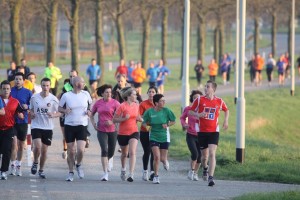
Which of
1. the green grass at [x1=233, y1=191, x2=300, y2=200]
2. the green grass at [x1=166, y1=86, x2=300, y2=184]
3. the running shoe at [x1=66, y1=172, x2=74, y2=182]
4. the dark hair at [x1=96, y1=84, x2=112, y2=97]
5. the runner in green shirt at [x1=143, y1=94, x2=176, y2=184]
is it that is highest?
the dark hair at [x1=96, y1=84, x2=112, y2=97]

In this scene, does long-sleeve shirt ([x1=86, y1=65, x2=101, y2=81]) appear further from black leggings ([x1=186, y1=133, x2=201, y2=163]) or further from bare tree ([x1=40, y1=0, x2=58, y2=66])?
black leggings ([x1=186, y1=133, x2=201, y2=163])

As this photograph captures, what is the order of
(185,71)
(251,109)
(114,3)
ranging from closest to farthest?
(185,71)
(251,109)
(114,3)

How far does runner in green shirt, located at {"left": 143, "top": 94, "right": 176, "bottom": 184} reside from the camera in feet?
63.2

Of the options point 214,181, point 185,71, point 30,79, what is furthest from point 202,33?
point 214,181

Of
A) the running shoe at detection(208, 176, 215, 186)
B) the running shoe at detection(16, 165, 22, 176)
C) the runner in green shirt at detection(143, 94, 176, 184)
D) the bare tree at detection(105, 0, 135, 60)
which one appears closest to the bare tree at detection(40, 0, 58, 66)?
the bare tree at detection(105, 0, 135, 60)

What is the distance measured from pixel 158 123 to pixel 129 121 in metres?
0.55

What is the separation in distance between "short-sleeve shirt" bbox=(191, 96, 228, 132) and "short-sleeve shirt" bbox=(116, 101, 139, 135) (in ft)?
3.90

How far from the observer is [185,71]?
29.8 meters

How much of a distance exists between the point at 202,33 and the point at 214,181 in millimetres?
42460

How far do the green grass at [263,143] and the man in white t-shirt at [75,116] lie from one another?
3217 millimetres

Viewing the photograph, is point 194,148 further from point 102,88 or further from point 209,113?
point 102,88

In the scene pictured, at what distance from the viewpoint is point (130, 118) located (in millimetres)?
19375

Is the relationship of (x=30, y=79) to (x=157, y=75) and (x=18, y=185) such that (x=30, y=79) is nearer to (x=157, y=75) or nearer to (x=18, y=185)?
(x=18, y=185)

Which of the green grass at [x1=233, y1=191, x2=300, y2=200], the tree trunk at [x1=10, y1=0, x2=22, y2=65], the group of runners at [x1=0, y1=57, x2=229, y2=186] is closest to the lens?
the green grass at [x1=233, y1=191, x2=300, y2=200]
